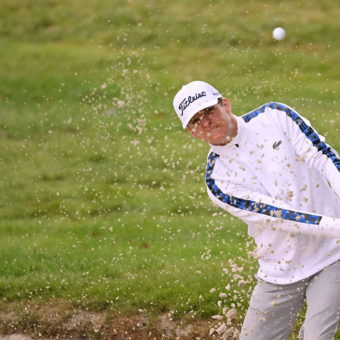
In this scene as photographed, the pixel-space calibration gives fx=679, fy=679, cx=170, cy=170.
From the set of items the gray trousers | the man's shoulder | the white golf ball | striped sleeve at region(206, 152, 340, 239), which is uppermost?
the white golf ball

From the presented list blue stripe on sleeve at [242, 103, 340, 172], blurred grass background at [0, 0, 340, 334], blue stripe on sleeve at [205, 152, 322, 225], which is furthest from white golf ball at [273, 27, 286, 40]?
blue stripe on sleeve at [205, 152, 322, 225]

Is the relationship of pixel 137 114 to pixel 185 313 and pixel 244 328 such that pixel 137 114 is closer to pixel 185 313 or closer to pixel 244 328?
pixel 185 313

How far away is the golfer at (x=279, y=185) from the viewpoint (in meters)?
4.16

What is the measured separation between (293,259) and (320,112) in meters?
5.58

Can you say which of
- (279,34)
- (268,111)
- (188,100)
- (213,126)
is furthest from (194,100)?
(279,34)

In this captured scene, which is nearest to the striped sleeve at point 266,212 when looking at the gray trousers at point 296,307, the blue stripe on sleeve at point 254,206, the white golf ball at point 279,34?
the blue stripe on sleeve at point 254,206

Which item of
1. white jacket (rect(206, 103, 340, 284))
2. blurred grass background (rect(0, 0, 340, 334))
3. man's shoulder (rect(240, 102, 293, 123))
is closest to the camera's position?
white jacket (rect(206, 103, 340, 284))

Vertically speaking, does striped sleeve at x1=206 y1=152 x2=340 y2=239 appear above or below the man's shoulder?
below

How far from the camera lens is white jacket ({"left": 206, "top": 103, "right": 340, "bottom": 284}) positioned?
4.21 m

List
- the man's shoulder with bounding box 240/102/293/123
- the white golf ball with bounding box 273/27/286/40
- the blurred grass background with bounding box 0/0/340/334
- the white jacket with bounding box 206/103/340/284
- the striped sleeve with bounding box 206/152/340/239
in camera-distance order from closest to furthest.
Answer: the striped sleeve with bounding box 206/152/340/239, the white jacket with bounding box 206/103/340/284, the man's shoulder with bounding box 240/102/293/123, the blurred grass background with bounding box 0/0/340/334, the white golf ball with bounding box 273/27/286/40

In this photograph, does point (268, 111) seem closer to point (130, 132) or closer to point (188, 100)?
point (188, 100)

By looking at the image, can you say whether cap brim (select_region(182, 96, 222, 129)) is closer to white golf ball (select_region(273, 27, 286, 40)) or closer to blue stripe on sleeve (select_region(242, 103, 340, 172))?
blue stripe on sleeve (select_region(242, 103, 340, 172))

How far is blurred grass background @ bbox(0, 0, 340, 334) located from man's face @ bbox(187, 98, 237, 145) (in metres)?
2.51

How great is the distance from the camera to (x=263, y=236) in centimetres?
436
